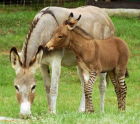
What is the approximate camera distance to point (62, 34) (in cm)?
1048

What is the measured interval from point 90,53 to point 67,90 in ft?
17.4

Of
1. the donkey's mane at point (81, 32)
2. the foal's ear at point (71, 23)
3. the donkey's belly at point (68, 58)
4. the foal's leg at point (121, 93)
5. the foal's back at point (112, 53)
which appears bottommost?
the foal's leg at point (121, 93)

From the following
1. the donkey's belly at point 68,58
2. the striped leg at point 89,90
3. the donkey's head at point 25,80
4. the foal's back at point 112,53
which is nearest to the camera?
the donkey's head at point 25,80

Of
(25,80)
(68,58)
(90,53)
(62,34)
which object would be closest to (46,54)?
(62,34)

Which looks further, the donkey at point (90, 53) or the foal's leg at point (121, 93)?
the foal's leg at point (121, 93)

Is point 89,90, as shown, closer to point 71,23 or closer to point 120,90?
point 120,90

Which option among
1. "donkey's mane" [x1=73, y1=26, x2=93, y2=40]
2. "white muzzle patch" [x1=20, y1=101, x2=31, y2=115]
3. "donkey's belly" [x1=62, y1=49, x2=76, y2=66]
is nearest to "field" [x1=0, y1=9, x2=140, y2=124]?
"white muzzle patch" [x1=20, y1=101, x2=31, y2=115]

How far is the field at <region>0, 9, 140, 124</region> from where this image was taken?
855 cm

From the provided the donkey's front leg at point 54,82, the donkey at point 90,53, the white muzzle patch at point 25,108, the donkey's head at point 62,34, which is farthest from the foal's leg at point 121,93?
the white muzzle patch at point 25,108

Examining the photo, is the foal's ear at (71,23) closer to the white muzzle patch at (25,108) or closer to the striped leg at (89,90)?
the striped leg at (89,90)

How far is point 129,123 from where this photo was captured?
26.8ft

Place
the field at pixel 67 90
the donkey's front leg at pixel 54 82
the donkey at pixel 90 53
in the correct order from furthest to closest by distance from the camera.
Answer: 1. the donkey's front leg at pixel 54 82
2. the donkey at pixel 90 53
3. the field at pixel 67 90

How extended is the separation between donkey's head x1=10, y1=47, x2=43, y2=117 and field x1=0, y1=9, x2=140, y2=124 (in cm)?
34

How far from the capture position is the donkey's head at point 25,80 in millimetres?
9672
